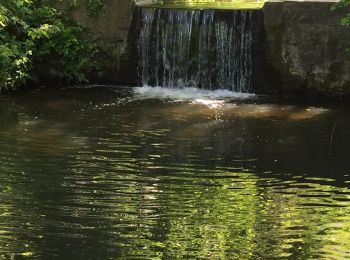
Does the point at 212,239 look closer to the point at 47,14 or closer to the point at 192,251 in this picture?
the point at 192,251

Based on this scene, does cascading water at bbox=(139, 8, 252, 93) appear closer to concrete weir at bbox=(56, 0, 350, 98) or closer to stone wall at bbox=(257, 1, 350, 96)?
concrete weir at bbox=(56, 0, 350, 98)

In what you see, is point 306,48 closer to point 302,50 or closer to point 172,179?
point 302,50

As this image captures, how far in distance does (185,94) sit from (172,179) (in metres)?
5.63

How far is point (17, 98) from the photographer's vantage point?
12.7 meters

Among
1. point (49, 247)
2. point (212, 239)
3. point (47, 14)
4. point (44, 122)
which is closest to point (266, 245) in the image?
point (212, 239)

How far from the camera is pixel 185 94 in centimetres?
1310

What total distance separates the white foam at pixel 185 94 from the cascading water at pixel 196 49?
0.20 m

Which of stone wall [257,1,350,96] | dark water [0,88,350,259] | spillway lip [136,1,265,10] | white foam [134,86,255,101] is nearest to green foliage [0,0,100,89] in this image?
dark water [0,88,350,259]

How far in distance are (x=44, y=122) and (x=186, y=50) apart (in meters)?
4.20

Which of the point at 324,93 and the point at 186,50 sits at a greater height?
the point at 186,50

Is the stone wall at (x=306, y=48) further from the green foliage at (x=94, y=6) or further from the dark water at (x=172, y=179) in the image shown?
the green foliage at (x=94, y=6)

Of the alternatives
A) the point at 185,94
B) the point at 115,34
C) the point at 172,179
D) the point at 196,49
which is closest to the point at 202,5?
the point at 196,49

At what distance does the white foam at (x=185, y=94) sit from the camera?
41.9 ft

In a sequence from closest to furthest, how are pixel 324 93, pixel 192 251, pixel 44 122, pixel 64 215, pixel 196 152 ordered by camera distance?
pixel 192 251, pixel 64 215, pixel 196 152, pixel 44 122, pixel 324 93
